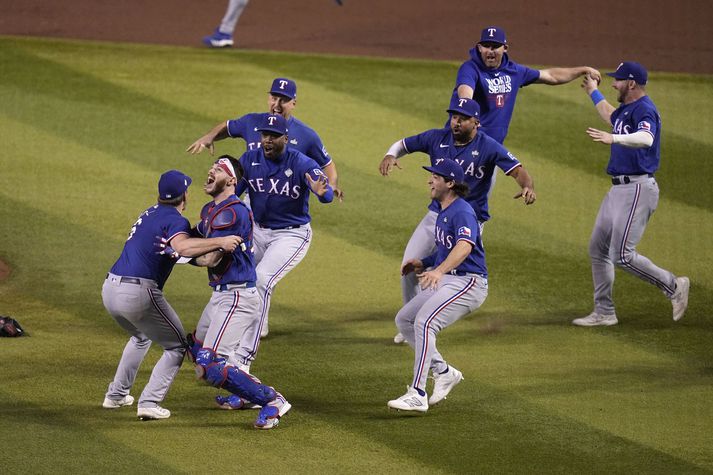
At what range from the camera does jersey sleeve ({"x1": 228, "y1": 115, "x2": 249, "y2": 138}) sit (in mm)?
9867

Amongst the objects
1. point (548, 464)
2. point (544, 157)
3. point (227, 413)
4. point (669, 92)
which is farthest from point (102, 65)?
point (548, 464)

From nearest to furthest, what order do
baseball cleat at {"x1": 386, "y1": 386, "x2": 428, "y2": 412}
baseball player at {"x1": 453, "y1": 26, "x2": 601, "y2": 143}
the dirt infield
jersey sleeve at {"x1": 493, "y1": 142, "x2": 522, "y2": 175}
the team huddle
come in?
the team huddle < baseball cleat at {"x1": 386, "y1": 386, "x2": 428, "y2": 412} < jersey sleeve at {"x1": 493, "y1": 142, "x2": 522, "y2": 175} < baseball player at {"x1": 453, "y1": 26, "x2": 601, "y2": 143} < the dirt infield

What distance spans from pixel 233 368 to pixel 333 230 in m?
5.04

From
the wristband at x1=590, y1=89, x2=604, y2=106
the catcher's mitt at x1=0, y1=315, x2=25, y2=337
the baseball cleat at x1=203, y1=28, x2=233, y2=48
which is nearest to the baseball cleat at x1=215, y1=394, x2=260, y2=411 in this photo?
the catcher's mitt at x1=0, y1=315, x2=25, y2=337

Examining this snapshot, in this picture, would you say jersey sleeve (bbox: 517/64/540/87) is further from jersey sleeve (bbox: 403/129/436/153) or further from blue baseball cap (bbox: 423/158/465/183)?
blue baseball cap (bbox: 423/158/465/183)

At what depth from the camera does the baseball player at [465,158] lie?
935 cm

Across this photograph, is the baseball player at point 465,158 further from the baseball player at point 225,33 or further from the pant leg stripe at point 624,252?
the baseball player at point 225,33

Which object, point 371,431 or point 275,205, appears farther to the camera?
point 275,205

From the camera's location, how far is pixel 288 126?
389 inches

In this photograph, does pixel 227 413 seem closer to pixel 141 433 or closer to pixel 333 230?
pixel 141 433

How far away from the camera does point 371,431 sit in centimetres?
812

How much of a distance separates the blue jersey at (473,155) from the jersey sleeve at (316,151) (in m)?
0.75

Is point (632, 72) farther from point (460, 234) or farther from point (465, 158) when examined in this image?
point (460, 234)

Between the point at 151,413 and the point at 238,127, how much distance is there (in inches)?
107
